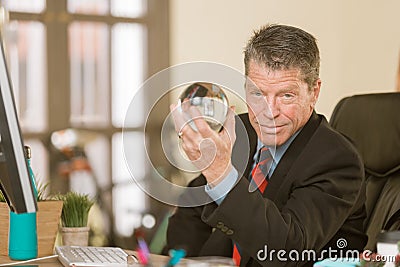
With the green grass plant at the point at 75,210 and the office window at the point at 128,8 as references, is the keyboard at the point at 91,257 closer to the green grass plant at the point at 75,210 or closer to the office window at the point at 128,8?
the green grass plant at the point at 75,210

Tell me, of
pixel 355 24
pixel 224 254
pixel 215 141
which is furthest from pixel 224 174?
pixel 355 24

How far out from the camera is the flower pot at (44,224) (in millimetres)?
1641

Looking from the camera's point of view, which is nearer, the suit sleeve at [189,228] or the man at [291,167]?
the man at [291,167]

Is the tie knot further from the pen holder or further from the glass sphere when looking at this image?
the pen holder

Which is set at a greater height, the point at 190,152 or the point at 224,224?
the point at 190,152

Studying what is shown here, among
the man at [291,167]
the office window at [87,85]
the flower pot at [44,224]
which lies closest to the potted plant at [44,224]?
the flower pot at [44,224]

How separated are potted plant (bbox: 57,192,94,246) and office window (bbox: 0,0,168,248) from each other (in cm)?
200

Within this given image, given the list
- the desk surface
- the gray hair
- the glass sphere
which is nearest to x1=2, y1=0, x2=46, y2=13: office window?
the gray hair

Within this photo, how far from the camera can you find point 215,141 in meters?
1.36

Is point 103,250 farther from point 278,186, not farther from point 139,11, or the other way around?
point 139,11

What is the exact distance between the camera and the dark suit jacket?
1.57 metres

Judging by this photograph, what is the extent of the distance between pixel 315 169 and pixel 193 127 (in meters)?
0.54

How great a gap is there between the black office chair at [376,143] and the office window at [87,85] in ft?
5.67

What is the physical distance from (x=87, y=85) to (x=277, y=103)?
211cm
